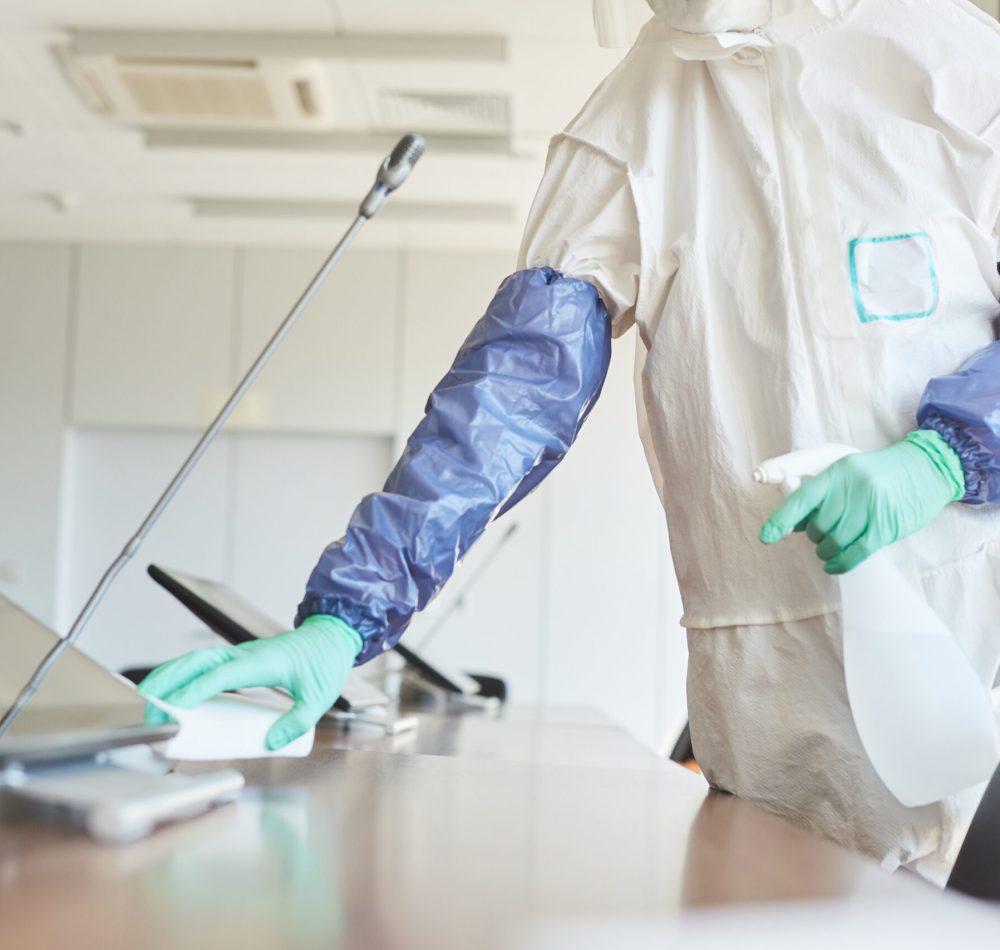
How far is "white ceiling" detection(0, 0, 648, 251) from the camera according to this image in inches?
125

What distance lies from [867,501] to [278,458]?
16.3 feet

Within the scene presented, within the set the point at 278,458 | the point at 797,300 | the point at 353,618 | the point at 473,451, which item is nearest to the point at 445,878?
the point at 353,618

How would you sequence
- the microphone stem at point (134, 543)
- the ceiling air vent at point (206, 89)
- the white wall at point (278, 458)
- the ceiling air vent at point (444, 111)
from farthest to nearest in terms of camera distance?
1. the white wall at point (278, 458)
2. the ceiling air vent at point (444, 111)
3. the ceiling air vent at point (206, 89)
4. the microphone stem at point (134, 543)

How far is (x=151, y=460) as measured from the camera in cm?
570

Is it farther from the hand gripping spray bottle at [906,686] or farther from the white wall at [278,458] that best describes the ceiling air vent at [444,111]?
the hand gripping spray bottle at [906,686]

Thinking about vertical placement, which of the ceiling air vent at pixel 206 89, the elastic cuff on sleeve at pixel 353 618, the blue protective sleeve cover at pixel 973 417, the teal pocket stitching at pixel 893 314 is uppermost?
the ceiling air vent at pixel 206 89

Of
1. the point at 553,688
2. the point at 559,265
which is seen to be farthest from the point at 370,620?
the point at 553,688

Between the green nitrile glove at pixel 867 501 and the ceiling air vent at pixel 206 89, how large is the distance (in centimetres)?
288

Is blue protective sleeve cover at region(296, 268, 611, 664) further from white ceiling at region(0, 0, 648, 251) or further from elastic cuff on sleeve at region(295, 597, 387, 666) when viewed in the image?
white ceiling at region(0, 0, 648, 251)

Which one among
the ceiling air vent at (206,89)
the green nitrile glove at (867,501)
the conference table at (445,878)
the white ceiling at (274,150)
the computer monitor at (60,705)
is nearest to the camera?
the conference table at (445,878)

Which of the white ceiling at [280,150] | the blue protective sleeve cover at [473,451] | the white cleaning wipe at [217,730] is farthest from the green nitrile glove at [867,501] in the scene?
the white ceiling at [280,150]

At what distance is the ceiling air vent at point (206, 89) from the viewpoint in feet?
11.1

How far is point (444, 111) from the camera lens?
12.6 feet

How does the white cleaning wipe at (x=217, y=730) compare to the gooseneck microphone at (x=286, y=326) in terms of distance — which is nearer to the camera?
the white cleaning wipe at (x=217, y=730)
